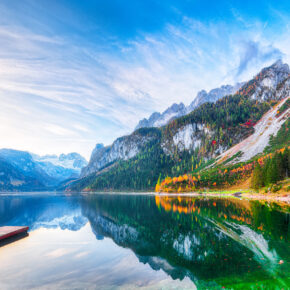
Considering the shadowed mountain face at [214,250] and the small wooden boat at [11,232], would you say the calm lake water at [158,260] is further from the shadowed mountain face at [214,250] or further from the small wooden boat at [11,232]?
the small wooden boat at [11,232]

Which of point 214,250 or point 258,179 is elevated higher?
point 258,179

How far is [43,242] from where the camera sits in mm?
27422

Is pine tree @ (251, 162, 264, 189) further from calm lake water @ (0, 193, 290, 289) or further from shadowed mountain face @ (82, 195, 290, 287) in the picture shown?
calm lake water @ (0, 193, 290, 289)

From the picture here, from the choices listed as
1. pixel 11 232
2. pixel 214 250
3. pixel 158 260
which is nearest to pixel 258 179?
pixel 214 250

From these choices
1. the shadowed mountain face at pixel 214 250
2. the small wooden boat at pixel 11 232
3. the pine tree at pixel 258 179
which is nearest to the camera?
the shadowed mountain face at pixel 214 250

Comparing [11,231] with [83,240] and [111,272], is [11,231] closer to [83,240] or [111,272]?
[83,240]

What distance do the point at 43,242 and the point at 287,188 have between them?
257 ft

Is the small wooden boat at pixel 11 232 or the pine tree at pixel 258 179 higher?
the pine tree at pixel 258 179

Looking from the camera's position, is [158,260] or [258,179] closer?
[158,260]

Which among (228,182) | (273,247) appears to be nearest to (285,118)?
(228,182)

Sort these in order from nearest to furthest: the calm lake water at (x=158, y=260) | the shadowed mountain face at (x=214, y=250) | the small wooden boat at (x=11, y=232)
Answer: the calm lake water at (x=158, y=260), the shadowed mountain face at (x=214, y=250), the small wooden boat at (x=11, y=232)

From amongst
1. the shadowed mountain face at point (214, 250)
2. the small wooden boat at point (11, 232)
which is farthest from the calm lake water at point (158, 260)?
the small wooden boat at point (11, 232)

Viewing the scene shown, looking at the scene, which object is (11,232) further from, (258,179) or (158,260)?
(258,179)

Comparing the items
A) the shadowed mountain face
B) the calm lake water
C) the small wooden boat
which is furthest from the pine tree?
the small wooden boat
